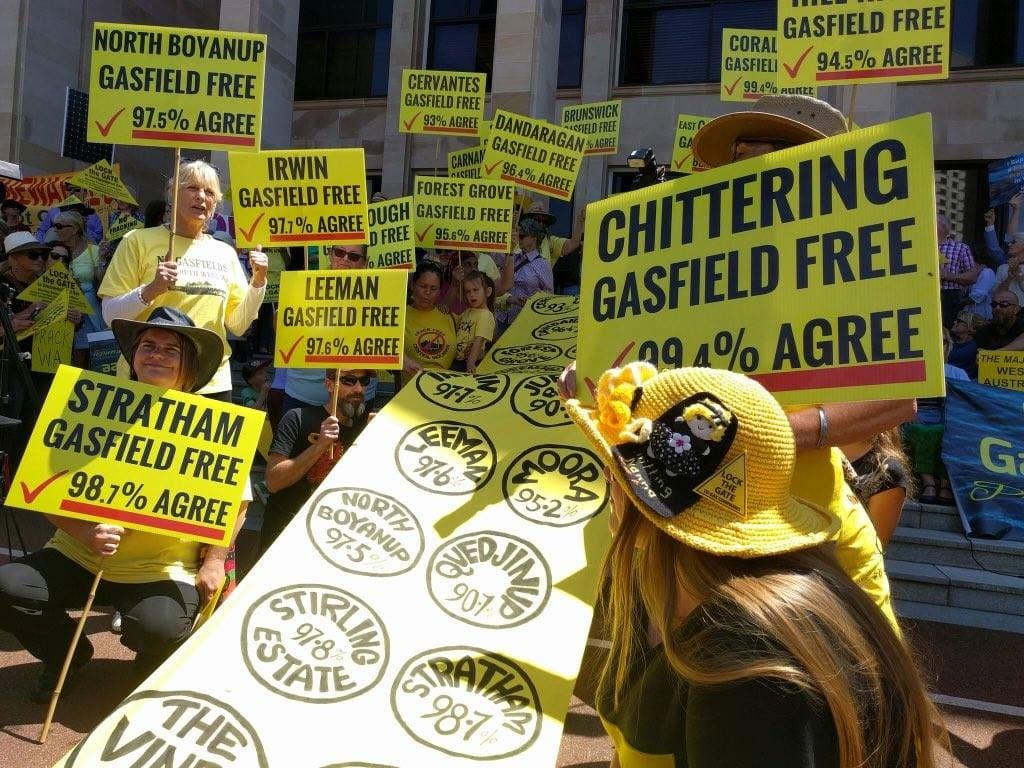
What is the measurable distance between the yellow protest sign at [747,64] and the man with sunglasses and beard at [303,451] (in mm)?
5270

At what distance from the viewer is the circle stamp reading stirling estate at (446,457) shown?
A: 10.5ft

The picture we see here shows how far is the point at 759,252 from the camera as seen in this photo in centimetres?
235

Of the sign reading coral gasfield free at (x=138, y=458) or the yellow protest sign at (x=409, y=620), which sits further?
Answer: the sign reading coral gasfield free at (x=138, y=458)

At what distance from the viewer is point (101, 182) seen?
1030 centimetres

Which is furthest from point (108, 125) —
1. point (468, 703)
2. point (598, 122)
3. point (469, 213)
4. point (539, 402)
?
point (598, 122)

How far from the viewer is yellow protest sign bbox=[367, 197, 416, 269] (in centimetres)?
687

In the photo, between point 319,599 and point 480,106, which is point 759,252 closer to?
point 319,599

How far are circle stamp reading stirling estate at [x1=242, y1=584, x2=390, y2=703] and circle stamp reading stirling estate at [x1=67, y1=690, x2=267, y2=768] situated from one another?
158 mm

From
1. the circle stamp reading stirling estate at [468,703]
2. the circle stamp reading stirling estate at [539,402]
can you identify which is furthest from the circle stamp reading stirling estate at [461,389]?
the circle stamp reading stirling estate at [468,703]

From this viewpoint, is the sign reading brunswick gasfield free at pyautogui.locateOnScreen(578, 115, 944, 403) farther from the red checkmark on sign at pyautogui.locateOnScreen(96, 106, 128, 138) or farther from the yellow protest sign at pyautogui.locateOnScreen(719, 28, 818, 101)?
the yellow protest sign at pyautogui.locateOnScreen(719, 28, 818, 101)

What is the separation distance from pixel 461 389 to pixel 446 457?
45cm

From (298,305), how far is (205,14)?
791 inches

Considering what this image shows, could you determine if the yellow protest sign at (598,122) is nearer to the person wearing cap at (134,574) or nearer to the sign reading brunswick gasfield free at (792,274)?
the person wearing cap at (134,574)

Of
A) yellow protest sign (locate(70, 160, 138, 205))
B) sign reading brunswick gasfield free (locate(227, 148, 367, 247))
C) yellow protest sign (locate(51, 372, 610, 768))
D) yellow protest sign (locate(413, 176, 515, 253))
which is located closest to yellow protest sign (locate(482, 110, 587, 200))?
yellow protest sign (locate(413, 176, 515, 253))
